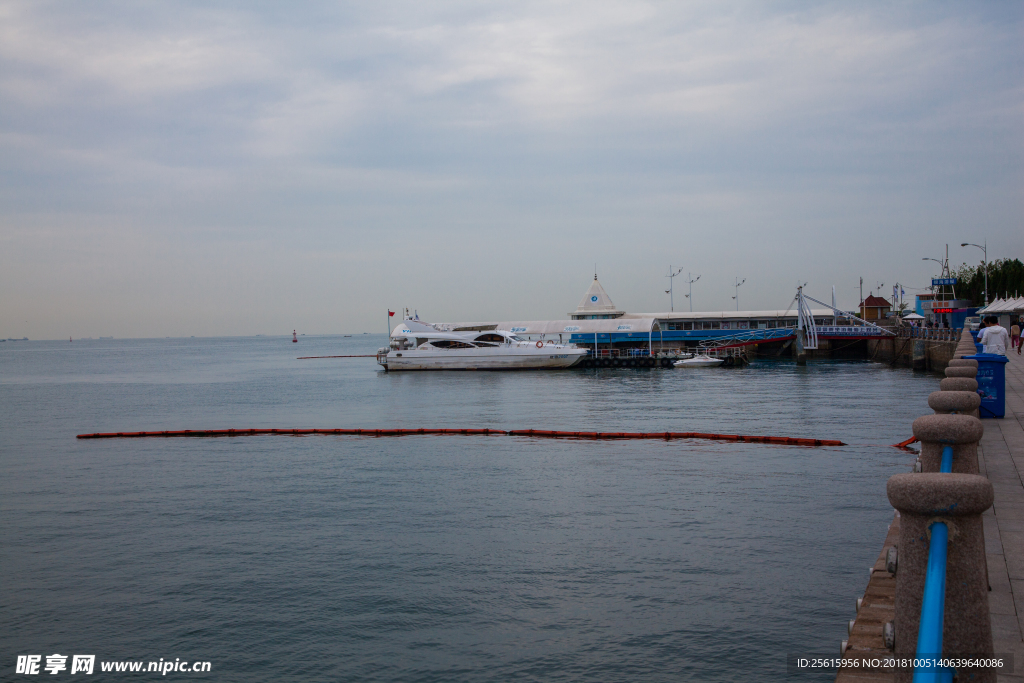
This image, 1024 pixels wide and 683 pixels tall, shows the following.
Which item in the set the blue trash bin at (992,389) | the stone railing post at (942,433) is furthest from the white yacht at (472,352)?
the stone railing post at (942,433)

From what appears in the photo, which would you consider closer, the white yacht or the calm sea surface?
the calm sea surface

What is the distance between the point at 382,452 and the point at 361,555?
50.9 ft

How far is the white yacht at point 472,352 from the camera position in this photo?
87.2m

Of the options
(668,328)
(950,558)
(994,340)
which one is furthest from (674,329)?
(950,558)

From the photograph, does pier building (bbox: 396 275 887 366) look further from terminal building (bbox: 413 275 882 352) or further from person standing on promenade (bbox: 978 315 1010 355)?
person standing on promenade (bbox: 978 315 1010 355)

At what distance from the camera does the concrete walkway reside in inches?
252

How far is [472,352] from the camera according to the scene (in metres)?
88.8

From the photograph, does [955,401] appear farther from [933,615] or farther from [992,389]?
[992,389]

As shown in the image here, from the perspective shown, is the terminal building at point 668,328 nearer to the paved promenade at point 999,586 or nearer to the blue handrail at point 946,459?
the paved promenade at point 999,586

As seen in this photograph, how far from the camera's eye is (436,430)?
38.0m

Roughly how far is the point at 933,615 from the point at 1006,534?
6702 mm

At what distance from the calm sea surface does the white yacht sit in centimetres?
4886

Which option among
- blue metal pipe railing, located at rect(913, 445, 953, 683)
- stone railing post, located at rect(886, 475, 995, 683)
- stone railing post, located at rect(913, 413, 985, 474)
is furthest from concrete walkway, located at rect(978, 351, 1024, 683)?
blue metal pipe railing, located at rect(913, 445, 953, 683)

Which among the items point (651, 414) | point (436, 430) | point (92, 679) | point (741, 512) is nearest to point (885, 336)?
point (651, 414)
